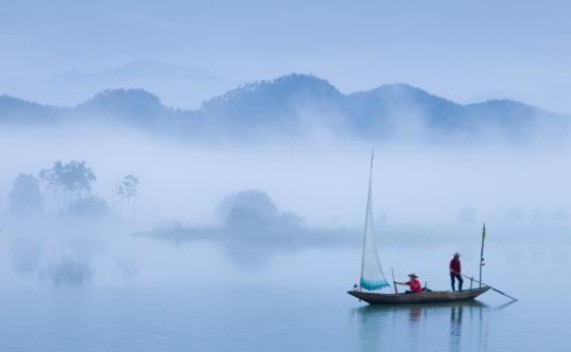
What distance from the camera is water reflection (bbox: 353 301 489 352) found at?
47.5 metres

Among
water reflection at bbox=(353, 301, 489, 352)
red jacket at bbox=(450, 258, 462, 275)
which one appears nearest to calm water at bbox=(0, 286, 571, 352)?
water reflection at bbox=(353, 301, 489, 352)

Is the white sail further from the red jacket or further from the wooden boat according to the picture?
the red jacket

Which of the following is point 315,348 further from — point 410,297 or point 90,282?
point 90,282

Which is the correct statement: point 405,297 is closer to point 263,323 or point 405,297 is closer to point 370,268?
point 370,268

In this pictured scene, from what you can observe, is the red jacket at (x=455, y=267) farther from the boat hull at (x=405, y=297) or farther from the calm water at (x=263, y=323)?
the boat hull at (x=405, y=297)

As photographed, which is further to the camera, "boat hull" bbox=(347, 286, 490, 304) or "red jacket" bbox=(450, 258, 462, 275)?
"red jacket" bbox=(450, 258, 462, 275)

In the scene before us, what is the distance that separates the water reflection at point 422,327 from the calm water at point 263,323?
0.19 ft

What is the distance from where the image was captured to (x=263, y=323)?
55.9 m

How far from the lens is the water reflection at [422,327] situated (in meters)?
47.5

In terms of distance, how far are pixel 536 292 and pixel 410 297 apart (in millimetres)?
19430

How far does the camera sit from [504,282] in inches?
3376

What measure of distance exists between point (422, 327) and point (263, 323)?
9.46 metres

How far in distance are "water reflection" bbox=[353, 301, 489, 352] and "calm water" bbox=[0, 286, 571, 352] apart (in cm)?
6

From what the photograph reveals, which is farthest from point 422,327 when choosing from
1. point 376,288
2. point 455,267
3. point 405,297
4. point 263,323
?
point 455,267
